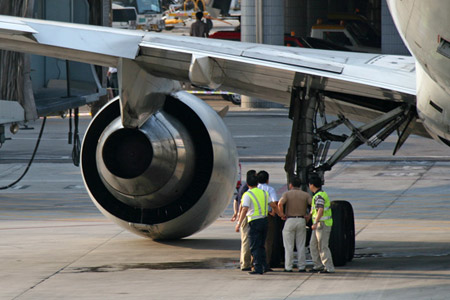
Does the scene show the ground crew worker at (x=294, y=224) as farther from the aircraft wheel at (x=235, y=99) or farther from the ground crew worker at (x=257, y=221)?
the aircraft wheel at (x=235, y=99)

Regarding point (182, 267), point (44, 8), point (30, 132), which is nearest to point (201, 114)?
point (182, 267)

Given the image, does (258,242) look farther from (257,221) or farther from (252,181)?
(252,181)

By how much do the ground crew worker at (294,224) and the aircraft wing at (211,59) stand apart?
5.14ft

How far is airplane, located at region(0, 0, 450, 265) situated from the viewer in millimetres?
12656

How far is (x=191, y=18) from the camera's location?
295ft

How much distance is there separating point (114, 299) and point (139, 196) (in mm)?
3174

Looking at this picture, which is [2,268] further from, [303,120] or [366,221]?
[366,221]

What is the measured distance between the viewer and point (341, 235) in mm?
13859

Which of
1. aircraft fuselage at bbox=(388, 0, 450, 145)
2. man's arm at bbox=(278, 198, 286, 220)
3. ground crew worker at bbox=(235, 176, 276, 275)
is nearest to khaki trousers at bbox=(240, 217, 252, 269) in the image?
ground crew worker at bbox=(235, 176, 276, 275)

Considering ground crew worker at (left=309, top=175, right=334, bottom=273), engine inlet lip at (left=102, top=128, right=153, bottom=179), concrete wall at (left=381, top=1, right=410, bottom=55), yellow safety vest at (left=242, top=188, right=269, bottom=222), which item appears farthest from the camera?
concrete wall at (left=381, top=1, right=410, bottom=55)

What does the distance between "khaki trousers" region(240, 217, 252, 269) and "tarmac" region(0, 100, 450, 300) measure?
0.83 feet

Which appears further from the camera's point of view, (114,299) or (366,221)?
(366,221)

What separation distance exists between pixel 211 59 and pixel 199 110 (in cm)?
245

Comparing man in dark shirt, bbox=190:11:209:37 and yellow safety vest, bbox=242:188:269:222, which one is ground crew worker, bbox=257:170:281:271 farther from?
man in dark shirt, bbox=190:11:209:37
